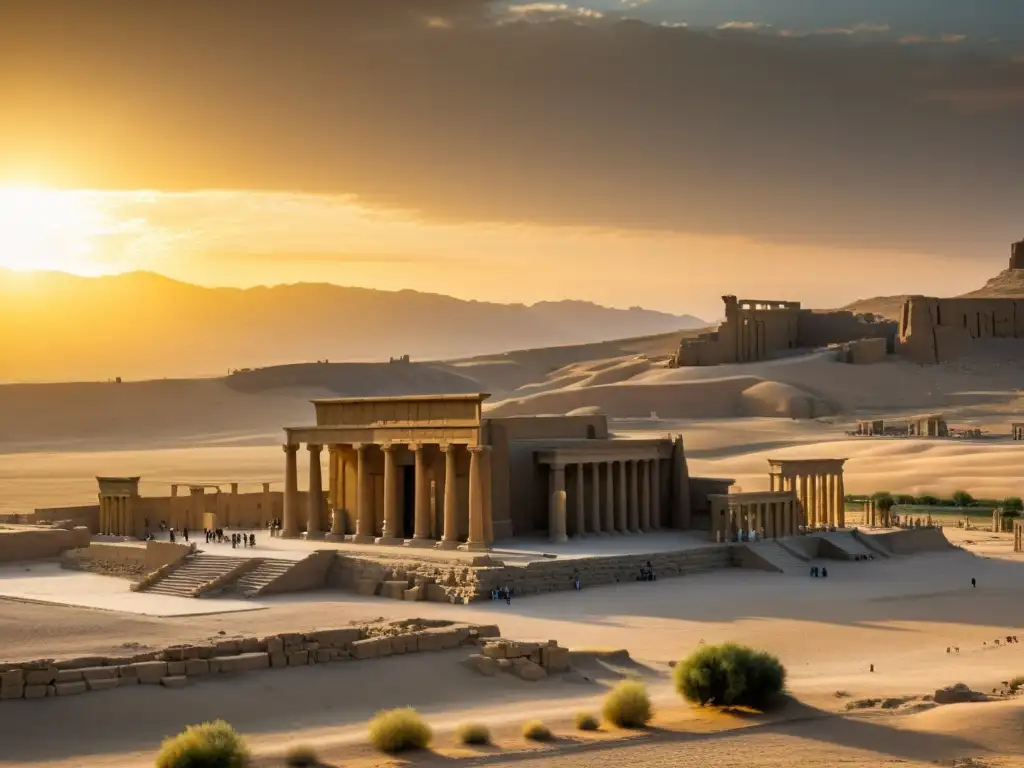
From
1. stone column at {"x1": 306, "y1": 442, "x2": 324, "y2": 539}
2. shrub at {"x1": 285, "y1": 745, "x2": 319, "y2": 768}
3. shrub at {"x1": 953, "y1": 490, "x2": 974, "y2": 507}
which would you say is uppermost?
stone column at {"x1": 306, "y1": 442, "x2": 324, "y2": 539}

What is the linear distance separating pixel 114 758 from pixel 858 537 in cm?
3562

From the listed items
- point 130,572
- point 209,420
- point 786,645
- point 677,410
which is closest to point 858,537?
point 786,645

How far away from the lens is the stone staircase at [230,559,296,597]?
44469 mm

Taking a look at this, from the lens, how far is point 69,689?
26.1 meters

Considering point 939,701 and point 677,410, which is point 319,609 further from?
point 677,410

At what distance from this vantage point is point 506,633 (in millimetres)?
36906

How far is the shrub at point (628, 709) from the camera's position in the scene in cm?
2503

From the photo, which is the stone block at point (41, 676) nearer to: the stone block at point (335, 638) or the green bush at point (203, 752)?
the green bush at point (203, 752)

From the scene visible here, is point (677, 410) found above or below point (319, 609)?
above

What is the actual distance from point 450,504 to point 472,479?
120 cm

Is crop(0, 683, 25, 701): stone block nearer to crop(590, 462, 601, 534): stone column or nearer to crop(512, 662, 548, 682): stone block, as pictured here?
crop(512, 662, 548, 682): stone block

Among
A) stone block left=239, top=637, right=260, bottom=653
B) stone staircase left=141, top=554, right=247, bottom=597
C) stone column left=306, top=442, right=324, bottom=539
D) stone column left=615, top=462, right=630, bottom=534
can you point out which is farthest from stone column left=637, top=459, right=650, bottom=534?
stone block left=239, top=637, right=260, bottom=653

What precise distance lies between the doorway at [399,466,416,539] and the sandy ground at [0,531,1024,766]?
313 inches

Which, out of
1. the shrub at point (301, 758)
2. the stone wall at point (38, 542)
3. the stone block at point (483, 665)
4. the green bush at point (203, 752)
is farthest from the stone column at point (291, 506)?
the green bush at point (203, 752)
